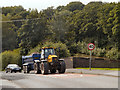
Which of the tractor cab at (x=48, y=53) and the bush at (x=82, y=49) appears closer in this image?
the tractor cab at (x=48, y=53)

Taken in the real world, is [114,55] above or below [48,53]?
below

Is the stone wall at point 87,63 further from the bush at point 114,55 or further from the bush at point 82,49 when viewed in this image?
the bush at point 82,49

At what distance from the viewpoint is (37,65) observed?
29891mm

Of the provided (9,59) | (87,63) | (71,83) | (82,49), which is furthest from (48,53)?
(9,59)

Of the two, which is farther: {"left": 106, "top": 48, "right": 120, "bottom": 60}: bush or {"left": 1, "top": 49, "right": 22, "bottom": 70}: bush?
{"left": 1, "top": 49, "right": 22, "bottom": 70}: bush

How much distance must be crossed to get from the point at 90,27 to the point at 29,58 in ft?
120

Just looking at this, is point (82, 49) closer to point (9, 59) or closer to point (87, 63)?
point (87, 63)

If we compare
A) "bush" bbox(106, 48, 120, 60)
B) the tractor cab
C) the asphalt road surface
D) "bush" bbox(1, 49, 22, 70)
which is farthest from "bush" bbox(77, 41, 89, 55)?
the asphalt road surface

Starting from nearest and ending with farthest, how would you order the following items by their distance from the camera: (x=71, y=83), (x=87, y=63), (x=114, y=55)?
(x=71, y=83) < (x=87, y=63) < (x=114, y=55)

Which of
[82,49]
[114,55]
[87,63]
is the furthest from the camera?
[82,49]

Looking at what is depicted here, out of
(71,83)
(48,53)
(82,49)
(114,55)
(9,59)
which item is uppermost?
(48,53)

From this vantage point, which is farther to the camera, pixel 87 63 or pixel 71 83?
pixel 87 63

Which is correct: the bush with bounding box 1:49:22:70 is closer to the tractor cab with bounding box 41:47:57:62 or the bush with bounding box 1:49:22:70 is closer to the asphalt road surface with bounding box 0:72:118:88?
the tractor cab with bounding box 41:47:57:62

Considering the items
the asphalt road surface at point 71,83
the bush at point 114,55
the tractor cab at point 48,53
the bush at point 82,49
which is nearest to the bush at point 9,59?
the bush at point 82,49
